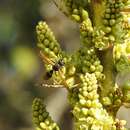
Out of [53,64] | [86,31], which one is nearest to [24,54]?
[53,64]

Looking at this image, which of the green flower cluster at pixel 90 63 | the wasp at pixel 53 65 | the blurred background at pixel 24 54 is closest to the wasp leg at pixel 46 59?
the wasp at pixel 53 65

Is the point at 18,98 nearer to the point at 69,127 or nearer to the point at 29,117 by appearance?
the point at 29,117

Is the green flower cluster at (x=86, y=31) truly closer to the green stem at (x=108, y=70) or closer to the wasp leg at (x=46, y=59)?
the green stem at (x=108, y=70)

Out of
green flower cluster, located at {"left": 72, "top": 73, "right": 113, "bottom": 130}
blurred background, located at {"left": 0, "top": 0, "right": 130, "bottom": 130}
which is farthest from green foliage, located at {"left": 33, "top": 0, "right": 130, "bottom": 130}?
blurred background, located at {"left": 0, "top": 0, "right": 130, "bottom": 130}

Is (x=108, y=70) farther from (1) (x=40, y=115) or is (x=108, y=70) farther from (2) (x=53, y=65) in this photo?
(1) (x=40, y=115)

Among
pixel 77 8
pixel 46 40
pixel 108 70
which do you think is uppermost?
pixel 77 8

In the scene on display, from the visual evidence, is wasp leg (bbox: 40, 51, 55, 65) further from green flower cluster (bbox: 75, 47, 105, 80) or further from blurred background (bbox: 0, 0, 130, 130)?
blurred background (bbox: 0, 0, 130, 130)
